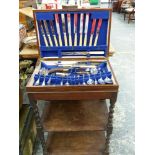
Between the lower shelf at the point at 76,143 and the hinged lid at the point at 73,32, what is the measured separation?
0.61 m

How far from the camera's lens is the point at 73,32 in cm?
130

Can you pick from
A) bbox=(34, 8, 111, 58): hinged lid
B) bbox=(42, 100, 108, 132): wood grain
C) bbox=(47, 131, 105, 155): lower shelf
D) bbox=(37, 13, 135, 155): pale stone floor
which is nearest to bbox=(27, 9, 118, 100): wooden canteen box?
bbox=(34, 8, 111, 58): hinged lid

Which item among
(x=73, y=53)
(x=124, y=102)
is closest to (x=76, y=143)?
(x=73, y=53)

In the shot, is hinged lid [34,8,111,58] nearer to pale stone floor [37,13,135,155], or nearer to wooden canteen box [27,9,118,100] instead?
wooden canteen box [27,9,118,100]

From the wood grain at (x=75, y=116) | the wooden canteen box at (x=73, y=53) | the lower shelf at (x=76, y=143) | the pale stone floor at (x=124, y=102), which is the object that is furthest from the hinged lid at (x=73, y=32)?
the pale stone floor at (x=124, y=102)

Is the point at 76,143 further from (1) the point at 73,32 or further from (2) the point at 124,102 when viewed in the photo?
(2) the point at 124,102

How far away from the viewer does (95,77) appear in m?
1.10

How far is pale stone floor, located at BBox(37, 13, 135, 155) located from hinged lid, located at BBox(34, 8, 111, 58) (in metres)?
0.79

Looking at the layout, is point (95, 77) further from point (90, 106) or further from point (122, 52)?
point (122, 52)

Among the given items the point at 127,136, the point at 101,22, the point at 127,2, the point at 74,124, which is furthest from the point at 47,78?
the point at 127,2

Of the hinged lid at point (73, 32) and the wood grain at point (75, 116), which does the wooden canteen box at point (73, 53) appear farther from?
the wood grain at point (75, 116)

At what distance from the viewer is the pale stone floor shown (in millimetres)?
1665

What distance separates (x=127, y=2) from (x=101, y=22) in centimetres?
650
